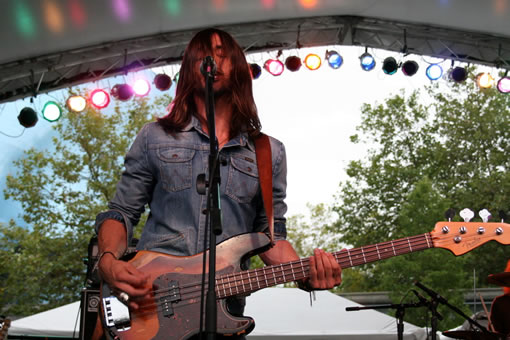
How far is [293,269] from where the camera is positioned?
269 cm

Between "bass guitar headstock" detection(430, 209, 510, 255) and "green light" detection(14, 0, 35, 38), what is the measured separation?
21.3 ft

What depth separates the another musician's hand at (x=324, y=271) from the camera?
2619 millimetres

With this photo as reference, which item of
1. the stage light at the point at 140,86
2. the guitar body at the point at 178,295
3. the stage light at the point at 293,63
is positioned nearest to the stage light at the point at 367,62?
the stage light at the point at 293,63

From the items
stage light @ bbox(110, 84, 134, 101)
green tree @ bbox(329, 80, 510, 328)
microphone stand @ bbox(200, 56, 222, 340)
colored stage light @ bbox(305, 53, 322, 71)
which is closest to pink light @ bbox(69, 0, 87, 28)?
stage light @ bbox(110, 84, 134, 101)

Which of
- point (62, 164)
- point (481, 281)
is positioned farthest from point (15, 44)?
point (481, 281)

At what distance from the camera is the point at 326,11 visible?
372 inches

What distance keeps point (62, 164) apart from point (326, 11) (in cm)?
2136

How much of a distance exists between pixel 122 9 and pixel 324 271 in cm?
663

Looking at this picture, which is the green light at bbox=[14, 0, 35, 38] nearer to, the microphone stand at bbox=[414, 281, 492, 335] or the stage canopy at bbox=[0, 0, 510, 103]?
the stage canopy at bbox=[0, 0, 510, 103]

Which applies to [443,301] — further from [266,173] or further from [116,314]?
[116,314]

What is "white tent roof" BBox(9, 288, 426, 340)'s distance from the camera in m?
7.77

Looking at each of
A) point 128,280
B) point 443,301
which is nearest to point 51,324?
point 443,301

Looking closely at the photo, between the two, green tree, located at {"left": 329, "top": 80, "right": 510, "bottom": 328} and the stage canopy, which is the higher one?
green tree, located at {"left": 329, "top": 80, "right": 510, "bottom": 328}

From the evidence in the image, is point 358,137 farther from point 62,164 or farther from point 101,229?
point 101,229
